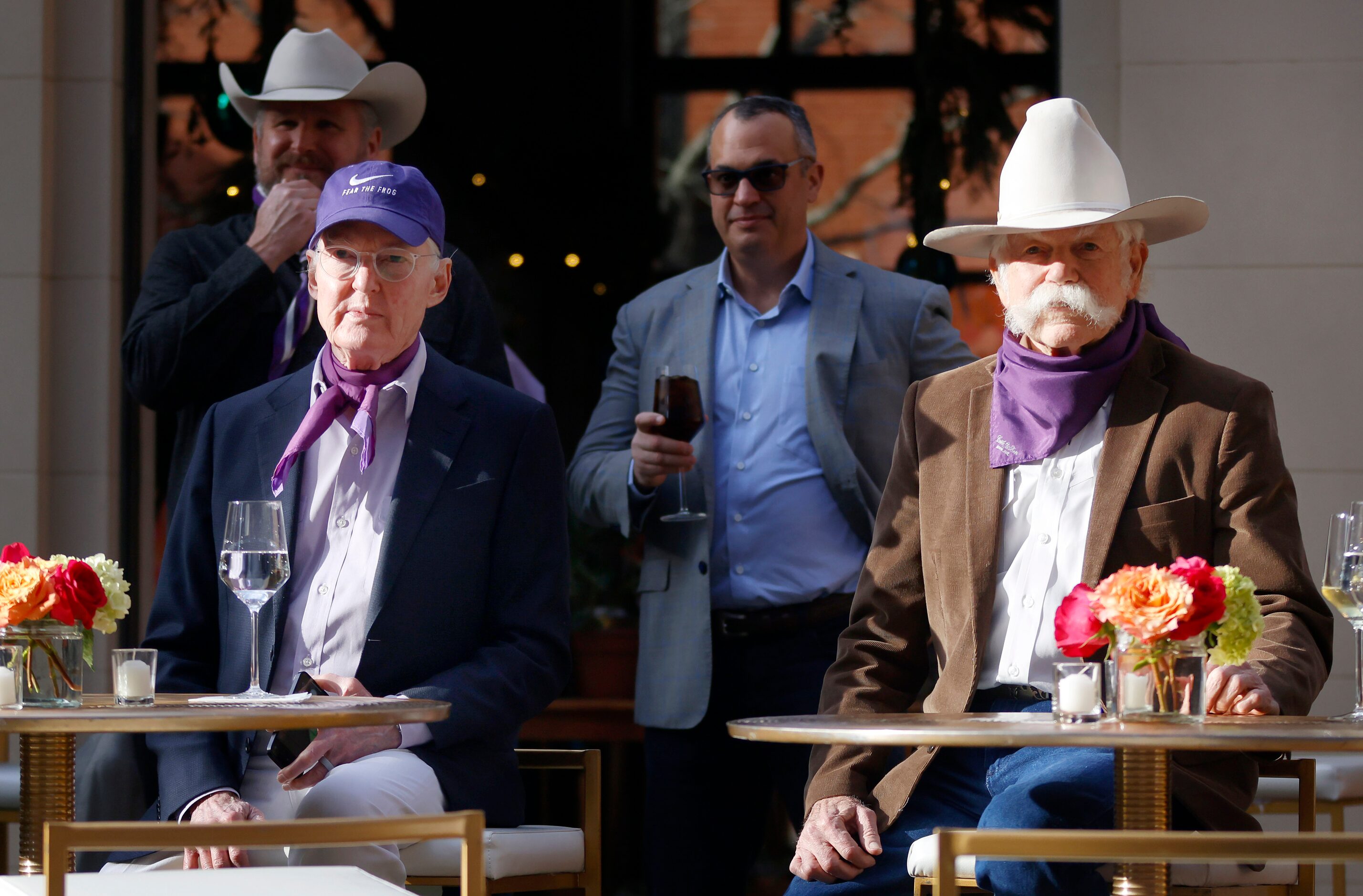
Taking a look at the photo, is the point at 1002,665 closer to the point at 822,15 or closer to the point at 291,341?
the point at 291,341

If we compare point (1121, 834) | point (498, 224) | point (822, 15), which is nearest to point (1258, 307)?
point (822, 15)

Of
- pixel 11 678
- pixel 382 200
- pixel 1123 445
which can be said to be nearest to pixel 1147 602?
pixel 1123 445

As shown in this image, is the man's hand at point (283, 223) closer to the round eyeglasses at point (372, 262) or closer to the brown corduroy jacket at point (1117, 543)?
the round eyeglasses at point (372, 262)

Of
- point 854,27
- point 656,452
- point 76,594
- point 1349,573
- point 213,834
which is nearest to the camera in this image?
point 213,834

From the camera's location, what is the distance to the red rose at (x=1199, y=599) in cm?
219

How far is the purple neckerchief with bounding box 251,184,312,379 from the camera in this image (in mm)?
3910

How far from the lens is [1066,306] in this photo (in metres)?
2.94

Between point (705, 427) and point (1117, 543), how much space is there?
1.33 meters

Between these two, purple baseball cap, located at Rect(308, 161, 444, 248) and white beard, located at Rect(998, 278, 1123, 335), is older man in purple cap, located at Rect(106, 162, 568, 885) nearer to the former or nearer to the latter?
purple baseball cap, located at Rect(308, 161, 444, 248)

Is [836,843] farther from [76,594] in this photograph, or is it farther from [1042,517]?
[76,594]

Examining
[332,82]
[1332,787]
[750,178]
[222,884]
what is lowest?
[1332,787]

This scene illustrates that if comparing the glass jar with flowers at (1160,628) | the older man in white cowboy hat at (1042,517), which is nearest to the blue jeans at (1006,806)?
the older man in white cowboy hat at (1042,517)

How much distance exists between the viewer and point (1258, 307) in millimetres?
4648

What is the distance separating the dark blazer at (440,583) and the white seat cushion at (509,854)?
0.07 meters
